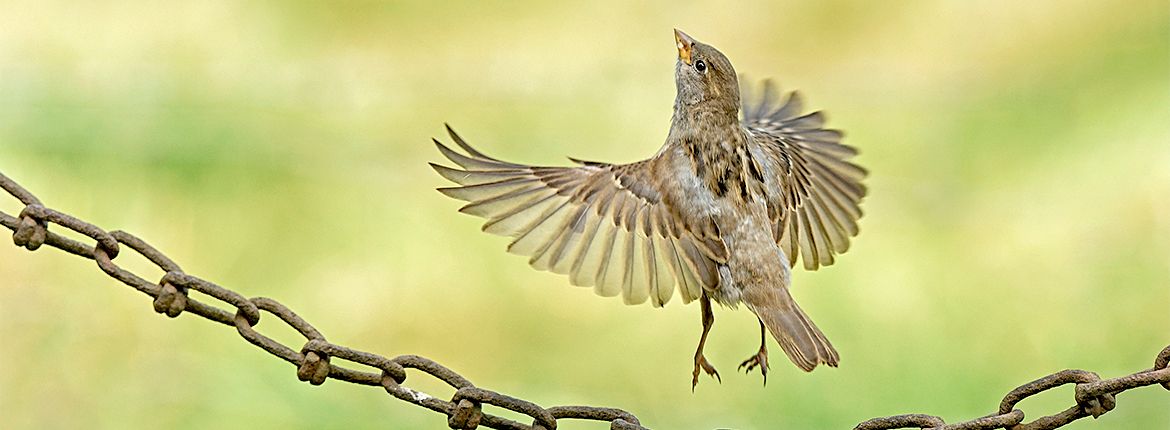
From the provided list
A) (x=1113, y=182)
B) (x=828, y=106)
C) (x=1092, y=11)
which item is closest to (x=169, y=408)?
(x=828, y=106)

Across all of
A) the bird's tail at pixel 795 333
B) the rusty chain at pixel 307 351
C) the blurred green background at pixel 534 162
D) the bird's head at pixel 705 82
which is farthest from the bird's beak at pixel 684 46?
the blurred green background at pixel 534 162

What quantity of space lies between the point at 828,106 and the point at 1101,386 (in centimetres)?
299

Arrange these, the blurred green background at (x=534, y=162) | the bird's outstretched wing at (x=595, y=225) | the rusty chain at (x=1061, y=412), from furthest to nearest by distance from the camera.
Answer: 1. the blurred green background at (x=534, y=162)
2. the bird's outstretched wing at (x=595, y=225)
3. the rusty chain at (x=1061, y=412)

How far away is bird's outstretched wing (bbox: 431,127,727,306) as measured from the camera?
195 centimetres

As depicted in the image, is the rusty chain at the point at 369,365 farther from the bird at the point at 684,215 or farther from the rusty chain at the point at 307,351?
the bird at the point at 684,215

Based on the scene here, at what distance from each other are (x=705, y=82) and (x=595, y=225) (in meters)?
0.30

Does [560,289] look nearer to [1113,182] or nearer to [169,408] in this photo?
[169,408]

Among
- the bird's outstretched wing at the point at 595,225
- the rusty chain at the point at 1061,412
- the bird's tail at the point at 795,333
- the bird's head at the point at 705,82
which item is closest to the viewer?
the rusty chain at the point at 1061,412

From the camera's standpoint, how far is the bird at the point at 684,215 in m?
1.96

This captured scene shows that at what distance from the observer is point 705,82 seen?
2.15m

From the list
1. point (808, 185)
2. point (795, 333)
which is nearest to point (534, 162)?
point (808, 185)

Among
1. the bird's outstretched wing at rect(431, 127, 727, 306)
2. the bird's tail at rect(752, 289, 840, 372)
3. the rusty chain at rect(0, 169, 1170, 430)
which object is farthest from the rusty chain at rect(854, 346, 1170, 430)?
the bird's outstretched wing at rect(431, 127, 727, 306)

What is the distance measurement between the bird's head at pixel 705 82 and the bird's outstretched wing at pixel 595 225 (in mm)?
131

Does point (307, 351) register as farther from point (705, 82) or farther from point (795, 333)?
point (705, 82)
